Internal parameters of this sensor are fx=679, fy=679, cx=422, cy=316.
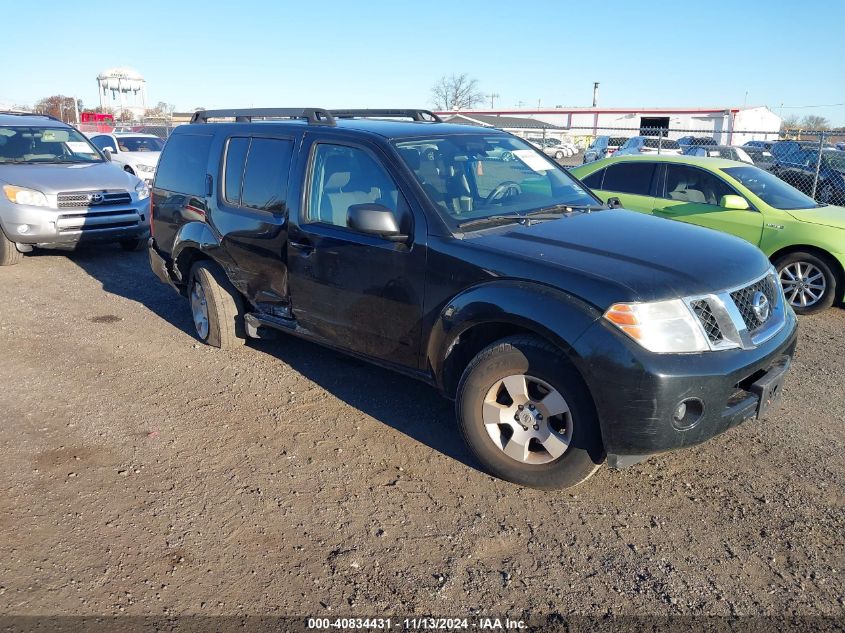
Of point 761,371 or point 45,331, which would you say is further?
point 45,331

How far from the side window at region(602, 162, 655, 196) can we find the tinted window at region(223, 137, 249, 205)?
5005 mm

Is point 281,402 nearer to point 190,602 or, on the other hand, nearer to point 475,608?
point 190,602

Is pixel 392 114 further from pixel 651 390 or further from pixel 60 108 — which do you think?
pixel 60 108

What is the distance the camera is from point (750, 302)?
355cm

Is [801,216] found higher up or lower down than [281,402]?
higher up

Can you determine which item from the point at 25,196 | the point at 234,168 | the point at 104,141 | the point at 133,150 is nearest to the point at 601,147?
the point at 133,150

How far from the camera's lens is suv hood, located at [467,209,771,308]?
325 cm

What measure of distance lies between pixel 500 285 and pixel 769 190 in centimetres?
577

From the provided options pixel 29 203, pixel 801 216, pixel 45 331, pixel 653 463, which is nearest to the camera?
pixel 653 463

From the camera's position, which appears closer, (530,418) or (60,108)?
(530,418)

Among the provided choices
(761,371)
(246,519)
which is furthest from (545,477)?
(246,519)

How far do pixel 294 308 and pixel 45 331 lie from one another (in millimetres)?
3127

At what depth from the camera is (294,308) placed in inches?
192

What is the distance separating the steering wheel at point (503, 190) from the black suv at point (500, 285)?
0.05 ft
